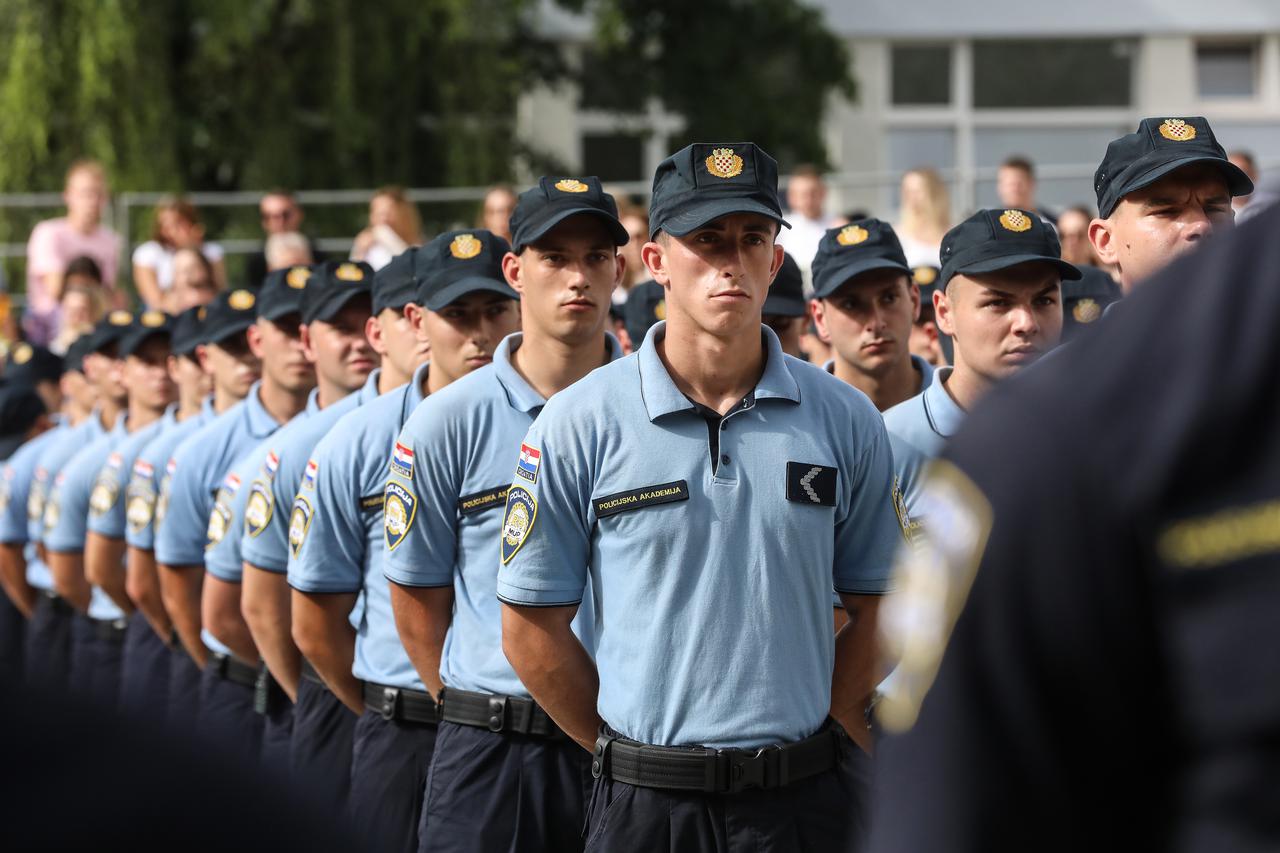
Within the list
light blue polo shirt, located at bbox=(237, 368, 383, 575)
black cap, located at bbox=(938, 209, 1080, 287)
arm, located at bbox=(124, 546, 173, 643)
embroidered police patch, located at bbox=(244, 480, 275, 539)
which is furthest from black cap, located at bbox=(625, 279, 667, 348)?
arm, located at bbox=(124, 546, 173, 643)

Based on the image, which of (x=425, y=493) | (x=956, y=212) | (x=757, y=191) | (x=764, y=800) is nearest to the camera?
(x=764, y=800)

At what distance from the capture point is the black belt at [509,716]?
502 centimetres

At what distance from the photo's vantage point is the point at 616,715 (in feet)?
13.9

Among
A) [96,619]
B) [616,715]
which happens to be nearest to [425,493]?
[616,715]

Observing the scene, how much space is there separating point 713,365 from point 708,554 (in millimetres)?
475

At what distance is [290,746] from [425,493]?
192cm

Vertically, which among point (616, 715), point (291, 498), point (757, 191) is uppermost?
point (757, 191)

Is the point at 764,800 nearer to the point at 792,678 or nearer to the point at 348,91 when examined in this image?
the point at 792,678

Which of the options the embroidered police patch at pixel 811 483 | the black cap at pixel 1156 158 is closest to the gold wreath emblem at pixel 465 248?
the black cap at pixel 1156 158

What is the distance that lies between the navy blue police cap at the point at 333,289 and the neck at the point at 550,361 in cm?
173

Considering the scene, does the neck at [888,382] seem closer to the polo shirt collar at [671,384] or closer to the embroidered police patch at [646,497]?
the polo shirt collar at [671,384]

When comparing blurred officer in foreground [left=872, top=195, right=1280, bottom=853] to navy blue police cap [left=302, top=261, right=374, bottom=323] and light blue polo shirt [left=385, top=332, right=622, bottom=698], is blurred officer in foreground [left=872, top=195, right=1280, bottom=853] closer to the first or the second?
light blue polo shirt [left=385, top=332, right=622, bottom=698]

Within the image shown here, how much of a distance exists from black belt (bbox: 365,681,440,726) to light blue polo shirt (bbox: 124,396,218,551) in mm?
2779

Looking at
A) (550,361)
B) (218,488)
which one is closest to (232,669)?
(218,488)
